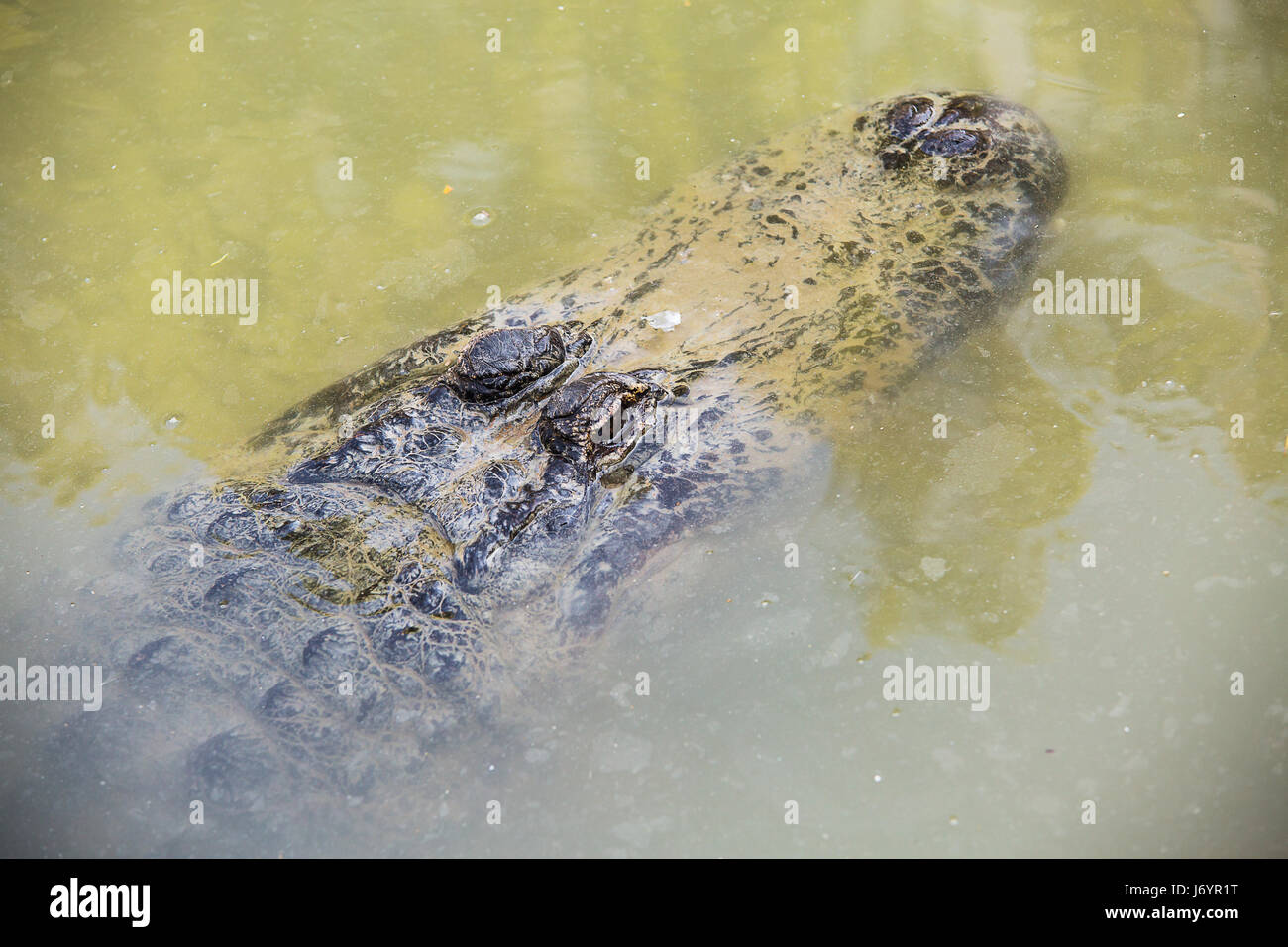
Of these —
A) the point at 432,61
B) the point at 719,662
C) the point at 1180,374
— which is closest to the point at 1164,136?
the point at 1180,374

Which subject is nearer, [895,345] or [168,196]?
[895,345]

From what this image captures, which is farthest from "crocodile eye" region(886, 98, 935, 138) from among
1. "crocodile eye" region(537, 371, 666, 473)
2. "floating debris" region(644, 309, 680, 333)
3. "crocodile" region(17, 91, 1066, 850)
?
"crocodile eye" region(537, 371, 666, 473)

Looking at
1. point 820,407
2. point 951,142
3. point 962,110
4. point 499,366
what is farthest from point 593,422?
point 962,110

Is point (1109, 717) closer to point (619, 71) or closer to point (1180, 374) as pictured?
point (1180, 374)

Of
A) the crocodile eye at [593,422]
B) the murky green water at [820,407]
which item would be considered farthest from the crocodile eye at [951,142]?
the crocodile eye at [593,422]

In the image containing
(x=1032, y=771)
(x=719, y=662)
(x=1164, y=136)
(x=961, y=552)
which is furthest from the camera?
(x=1164, y=136)

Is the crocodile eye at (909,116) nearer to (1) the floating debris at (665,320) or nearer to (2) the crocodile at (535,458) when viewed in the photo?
(2) the crocodile at (535,458)

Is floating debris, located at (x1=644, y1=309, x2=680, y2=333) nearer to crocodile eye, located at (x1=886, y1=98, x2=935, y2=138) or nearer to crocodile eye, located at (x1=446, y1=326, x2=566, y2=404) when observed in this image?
crocodile eye, located at (x1=446, y1=326, x2=566, y2=404)
